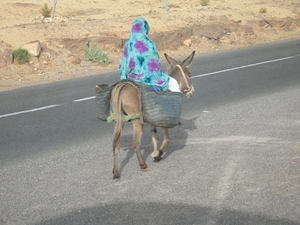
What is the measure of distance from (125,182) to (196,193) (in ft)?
3.24

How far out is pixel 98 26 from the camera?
2492cm

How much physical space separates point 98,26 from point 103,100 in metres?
16.9

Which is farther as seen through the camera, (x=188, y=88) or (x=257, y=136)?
(x=257, y=136)

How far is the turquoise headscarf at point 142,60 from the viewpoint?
834 cm

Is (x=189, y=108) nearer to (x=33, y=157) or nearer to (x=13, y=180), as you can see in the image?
(x=33, y=157)

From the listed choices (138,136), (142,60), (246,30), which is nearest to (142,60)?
(142,60)

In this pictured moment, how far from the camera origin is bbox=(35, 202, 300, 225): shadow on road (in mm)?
6473

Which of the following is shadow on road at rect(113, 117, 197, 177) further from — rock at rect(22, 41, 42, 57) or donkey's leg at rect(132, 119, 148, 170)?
rock at rect(22, 41, 42, 57)

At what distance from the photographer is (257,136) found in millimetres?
10234

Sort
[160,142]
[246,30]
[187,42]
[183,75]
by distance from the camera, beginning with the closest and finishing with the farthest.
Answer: [183,75]
[160,142]
[187,42]
[246,30]

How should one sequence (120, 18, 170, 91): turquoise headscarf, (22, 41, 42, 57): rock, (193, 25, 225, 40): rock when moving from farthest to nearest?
1. (193, 25, 225, 40): rock
2. (22, 41, 42, 57): rock
3. (120, 18, 170, 91): turquoise headscarf

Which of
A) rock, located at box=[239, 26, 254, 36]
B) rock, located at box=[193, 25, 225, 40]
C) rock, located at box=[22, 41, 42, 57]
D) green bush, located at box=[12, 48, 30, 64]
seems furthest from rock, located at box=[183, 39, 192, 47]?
green bush, located at box=[12, 48, 30, 64]

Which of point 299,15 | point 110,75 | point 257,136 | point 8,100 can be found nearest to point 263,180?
point 257,136

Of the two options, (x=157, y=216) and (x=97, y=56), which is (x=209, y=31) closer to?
(x=97, y=56)
